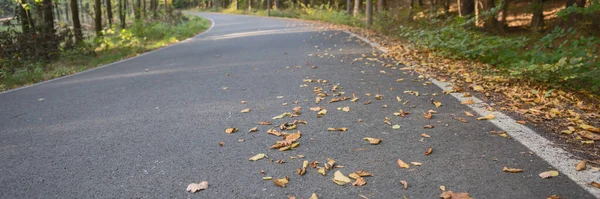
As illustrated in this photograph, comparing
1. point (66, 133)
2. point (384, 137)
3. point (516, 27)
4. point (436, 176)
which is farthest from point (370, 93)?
point (516, 27)

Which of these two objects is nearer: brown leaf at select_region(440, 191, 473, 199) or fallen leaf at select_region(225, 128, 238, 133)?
brown leaf at select_region(440, 191, 473, 199)

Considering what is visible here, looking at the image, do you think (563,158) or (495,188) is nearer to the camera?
(495,188)

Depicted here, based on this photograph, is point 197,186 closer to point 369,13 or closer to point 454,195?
point 454,195

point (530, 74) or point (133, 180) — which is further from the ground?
point (530, 74)

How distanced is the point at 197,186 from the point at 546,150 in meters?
2.59

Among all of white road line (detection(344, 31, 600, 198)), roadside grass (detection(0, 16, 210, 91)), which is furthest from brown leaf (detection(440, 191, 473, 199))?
roadside grass (detection(0, 16, 210, 91))

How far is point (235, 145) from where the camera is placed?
3658 millimetres

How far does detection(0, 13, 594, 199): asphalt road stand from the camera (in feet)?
9.09

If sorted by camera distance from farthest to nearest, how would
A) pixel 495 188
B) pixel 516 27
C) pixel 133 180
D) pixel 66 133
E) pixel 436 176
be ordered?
pixel 516 27 → pixel 66 133 → pixel 133 180 → pixel 436 176 → pixel 495 188

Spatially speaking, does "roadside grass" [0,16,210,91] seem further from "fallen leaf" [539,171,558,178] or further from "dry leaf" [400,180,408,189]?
"fallen leaf" [539,171,558,178]

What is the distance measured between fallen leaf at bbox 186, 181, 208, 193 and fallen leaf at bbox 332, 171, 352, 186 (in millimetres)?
897

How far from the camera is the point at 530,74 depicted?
5.25 metres

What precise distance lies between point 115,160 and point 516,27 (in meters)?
19.0

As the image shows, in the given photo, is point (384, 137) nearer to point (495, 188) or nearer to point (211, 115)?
point (495, 188)
